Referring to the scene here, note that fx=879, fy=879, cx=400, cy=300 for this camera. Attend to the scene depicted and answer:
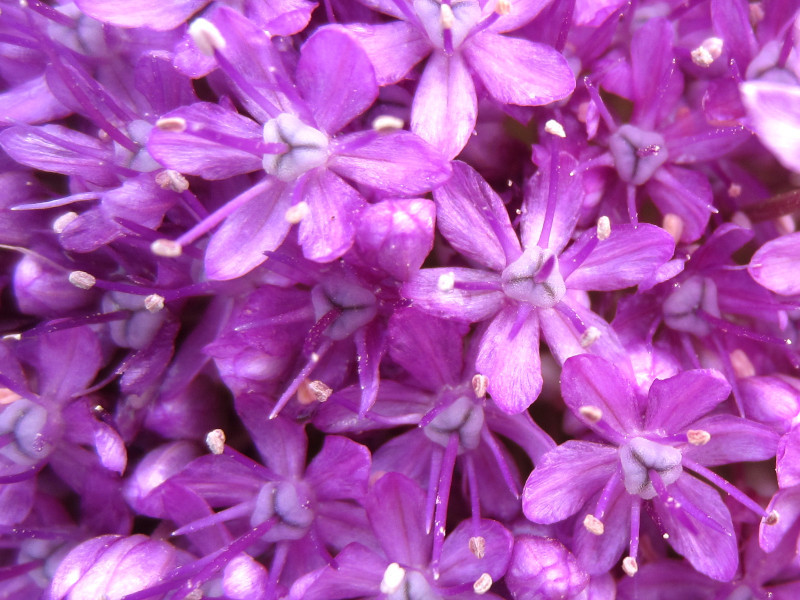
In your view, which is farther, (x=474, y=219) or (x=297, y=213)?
(x=474, y=219)

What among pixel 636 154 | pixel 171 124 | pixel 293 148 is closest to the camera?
pixel 171 124

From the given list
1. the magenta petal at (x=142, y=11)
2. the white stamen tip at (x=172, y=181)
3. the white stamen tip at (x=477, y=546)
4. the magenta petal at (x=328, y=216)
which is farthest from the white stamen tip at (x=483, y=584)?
the magenta petal at (x=142, y=11)

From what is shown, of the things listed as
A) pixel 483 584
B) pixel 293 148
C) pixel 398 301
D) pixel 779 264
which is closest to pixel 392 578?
pixel 483 584

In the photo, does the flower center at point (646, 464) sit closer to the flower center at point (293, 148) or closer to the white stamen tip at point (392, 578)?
the white stamen tip at point (392, 578)

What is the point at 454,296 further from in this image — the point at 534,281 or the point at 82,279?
the point at 82,279

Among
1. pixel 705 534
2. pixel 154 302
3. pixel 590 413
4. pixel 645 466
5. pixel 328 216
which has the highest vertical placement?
pixel 328 216

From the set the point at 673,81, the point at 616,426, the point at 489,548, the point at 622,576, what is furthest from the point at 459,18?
the point at 622,576

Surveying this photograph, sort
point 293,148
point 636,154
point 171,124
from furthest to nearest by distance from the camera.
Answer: point 636,154 < point 293,148 < point 171,124

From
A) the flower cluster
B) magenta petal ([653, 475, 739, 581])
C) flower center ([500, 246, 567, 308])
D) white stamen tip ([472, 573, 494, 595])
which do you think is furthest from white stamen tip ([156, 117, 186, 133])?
magenta petal ([653, 475, 739, 581])
